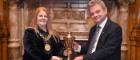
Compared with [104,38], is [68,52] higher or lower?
lower

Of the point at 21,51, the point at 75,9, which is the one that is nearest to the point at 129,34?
the point at 75,9

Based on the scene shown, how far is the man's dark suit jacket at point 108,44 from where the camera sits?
8.28 ft

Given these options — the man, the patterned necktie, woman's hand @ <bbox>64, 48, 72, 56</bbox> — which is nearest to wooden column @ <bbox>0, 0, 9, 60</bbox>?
woman's hand @ <bbox>64, 48, 72, 56</bbox>

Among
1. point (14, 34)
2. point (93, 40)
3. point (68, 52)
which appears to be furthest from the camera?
point (14, 34)

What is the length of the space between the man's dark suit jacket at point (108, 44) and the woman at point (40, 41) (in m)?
Result: 0.43

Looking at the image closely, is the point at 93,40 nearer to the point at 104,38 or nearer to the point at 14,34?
the point at 104,38

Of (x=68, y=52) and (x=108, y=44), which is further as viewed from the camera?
(x=68, y=52)

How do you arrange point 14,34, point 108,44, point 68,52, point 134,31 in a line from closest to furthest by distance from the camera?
point 108,44, point 68,52, point 134,31, point 14,34

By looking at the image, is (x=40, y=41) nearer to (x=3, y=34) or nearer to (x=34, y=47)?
(x=34, y=47)

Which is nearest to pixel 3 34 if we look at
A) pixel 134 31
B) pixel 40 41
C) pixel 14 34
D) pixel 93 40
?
pixel 14 34

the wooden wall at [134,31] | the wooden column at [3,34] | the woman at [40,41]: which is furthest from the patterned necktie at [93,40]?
the wooden column at [3,34]

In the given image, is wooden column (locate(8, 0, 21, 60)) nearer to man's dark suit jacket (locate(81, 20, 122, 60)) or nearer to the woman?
the woman

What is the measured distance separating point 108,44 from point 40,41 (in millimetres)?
666

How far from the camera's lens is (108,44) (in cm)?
253
